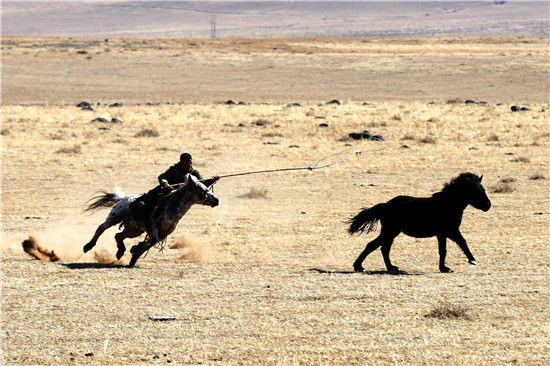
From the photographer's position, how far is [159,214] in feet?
35.2

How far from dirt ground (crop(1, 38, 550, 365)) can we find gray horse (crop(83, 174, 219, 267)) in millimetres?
397

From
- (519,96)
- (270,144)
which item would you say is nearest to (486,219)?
(270,144)

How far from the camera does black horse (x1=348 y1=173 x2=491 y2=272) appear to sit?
10.8 meters

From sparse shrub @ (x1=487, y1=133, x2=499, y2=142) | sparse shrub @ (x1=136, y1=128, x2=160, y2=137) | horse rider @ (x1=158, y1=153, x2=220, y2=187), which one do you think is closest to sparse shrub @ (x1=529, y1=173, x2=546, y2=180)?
sparse shrub @ (x1=487, y1=133, x2=499, y2=142)

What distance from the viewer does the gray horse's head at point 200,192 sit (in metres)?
10.6

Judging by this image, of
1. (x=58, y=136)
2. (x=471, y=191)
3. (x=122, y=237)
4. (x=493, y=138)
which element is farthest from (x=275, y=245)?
(x=58, y=136)

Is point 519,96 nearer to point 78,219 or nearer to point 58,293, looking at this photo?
point 78,219

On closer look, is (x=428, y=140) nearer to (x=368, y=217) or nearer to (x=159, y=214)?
(x=368, y=217)

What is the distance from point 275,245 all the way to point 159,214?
2978 mm

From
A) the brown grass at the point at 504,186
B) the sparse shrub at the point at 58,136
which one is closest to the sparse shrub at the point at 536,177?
the brown grass at the point at 504,186

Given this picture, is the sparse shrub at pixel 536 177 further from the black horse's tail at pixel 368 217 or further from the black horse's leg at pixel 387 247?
the black horse's leg at pixel 387 247

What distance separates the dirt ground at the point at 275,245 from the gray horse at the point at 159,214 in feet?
1.30

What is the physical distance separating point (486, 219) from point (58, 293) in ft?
30.6

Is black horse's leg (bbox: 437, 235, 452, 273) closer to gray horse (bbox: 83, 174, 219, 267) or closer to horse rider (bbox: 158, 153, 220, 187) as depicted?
gray horse (bbox: 83, 174, 219, 267)
